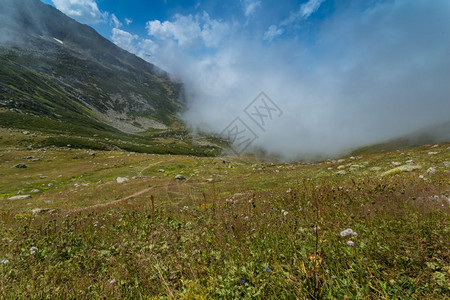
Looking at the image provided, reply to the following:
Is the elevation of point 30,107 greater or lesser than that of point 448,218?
greater

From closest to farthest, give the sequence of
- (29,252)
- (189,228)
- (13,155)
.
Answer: (29,252), (189,228), (13,155)

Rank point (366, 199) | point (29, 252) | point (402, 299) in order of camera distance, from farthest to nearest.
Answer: point (366, 199) → point (29, 252) → point (402, 299)

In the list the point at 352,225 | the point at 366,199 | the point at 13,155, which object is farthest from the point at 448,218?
the point at 13,155

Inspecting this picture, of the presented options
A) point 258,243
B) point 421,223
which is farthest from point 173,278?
point 421,223

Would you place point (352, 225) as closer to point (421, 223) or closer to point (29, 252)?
point (421, 223)

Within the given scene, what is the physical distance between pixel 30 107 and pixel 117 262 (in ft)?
660

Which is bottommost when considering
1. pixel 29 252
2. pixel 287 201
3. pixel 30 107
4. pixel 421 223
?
pixel 29 252

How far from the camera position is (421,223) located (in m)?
3.53

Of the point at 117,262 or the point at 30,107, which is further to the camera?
the point at 30,107

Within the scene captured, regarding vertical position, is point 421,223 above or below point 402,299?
above

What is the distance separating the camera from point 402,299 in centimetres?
214

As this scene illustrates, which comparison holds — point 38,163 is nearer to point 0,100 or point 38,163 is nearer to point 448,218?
point 448,218

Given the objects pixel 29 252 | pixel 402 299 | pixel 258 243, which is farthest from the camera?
pixel 29 252

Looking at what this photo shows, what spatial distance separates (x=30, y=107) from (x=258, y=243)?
203 m
